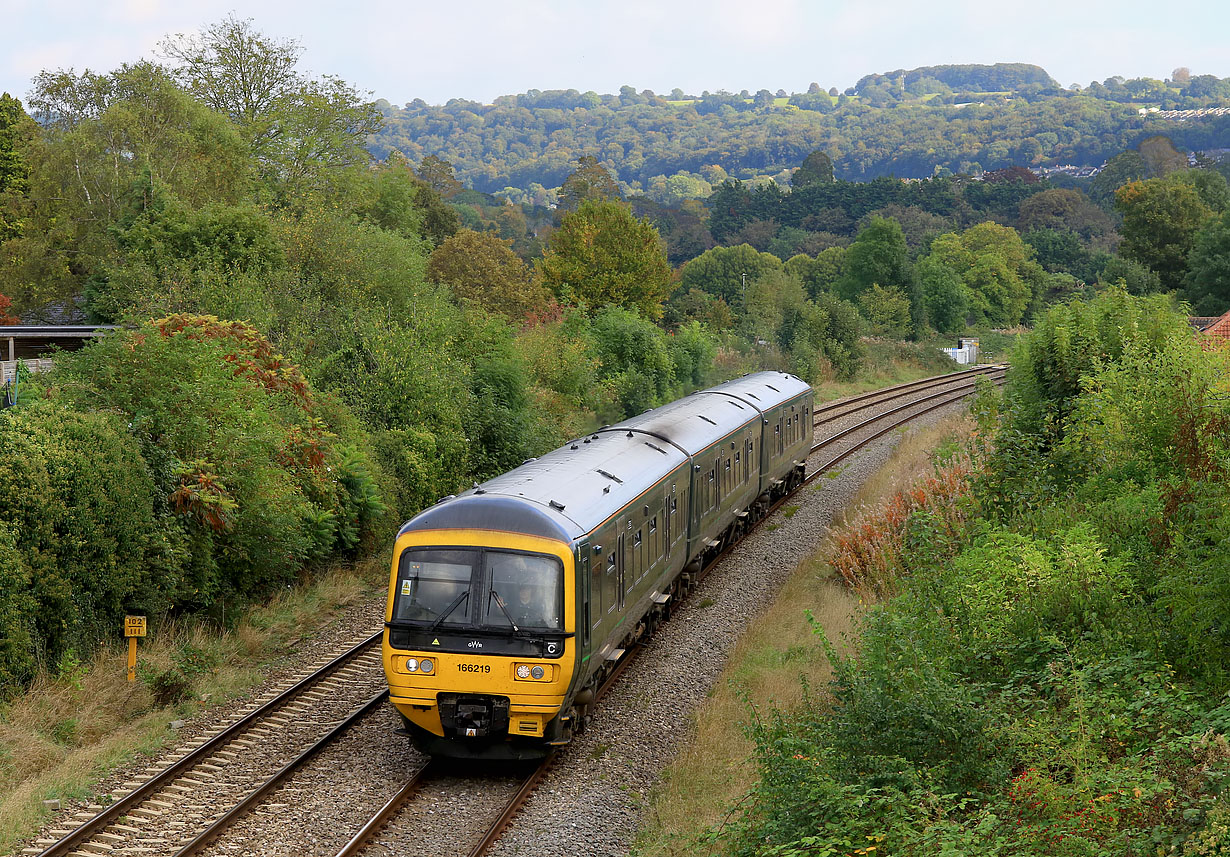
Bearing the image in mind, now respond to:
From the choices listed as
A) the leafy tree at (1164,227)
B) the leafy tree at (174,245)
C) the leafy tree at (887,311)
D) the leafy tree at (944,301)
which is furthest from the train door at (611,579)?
the leafy tree at (944,301)

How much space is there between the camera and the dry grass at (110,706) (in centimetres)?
1068

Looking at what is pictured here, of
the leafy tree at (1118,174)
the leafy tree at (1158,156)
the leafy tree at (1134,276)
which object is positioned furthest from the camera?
the leafy tree at (1158,156)

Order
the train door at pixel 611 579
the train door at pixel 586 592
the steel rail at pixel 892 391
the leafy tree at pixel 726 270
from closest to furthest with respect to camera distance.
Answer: the train door at pixel 586 592 → the train door at pixel 611 579 → the steel rail at pixel 892 391 → the leafy tree at pixel 726 270

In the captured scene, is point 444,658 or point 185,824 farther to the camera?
point 444,658

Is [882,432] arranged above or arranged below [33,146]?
below

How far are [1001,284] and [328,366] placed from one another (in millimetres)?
70468

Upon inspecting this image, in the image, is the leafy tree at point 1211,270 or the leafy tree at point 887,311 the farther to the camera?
the leafy tree at point 887,311

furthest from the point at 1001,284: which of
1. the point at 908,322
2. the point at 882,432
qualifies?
the point at 882,432

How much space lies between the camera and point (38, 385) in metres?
15.1

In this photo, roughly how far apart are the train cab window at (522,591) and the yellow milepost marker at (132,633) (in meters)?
5.24

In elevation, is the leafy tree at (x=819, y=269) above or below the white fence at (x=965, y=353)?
above

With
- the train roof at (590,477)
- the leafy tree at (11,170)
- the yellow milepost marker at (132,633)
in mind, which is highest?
the leafy tree at (11,170)

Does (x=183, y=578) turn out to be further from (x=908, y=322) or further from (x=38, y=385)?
(x=908, y=322)

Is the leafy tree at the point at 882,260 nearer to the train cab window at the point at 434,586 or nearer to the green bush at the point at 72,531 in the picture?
the green bush at the point at 72,531
